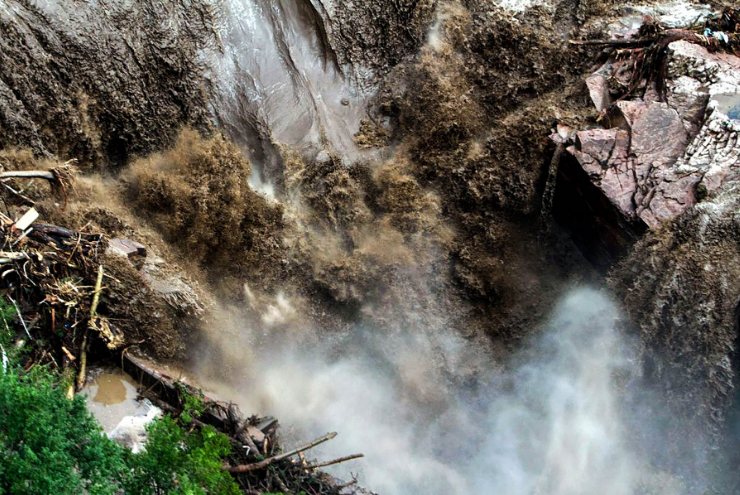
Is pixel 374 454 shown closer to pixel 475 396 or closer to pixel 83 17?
pixel 475 396

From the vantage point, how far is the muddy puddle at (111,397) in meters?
6.43

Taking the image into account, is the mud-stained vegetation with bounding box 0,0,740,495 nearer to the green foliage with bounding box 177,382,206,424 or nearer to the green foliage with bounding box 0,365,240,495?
the green foliage with bounding box 177,382,206,424

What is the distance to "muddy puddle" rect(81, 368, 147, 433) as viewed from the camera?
643cm

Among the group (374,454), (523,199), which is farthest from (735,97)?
(374,454)

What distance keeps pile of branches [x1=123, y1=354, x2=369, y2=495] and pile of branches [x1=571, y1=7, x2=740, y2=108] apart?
579 centimetres

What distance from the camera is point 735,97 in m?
7.86

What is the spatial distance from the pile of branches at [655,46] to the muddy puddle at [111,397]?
6618 mm

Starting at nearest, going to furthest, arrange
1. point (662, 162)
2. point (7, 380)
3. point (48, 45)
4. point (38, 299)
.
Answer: point (7, 380) → point (38, 299) → point (48, 45) → point (662, 162)

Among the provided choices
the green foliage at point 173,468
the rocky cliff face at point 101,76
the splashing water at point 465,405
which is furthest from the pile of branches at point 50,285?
the splashing water at point 465,405

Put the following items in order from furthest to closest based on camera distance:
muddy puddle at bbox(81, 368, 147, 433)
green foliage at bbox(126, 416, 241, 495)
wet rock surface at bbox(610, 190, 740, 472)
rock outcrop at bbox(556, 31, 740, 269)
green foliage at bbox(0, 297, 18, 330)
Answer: rock outcrop at bbox(556, 31, 740, 269)
wet rock surface at bbox(610, 190, 740, 472)
muddy puddle at bbox(81, 368, 147, 433)
green foliage at bbox(0, 297, 18, 330)
green foliage at bbox(126, 416, 241, 495)

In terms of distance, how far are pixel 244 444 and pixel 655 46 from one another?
699 cm

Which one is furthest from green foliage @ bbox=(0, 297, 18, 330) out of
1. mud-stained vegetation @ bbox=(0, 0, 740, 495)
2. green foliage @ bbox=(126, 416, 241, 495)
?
green foliage @ bbox=(126, 416, 241, 495)

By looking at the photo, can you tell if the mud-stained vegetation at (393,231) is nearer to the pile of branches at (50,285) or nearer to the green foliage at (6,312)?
the pile of branches at (50,285)

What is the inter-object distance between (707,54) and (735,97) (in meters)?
0.74
